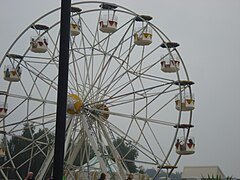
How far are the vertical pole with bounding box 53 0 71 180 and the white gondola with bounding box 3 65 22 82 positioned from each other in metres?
18.8

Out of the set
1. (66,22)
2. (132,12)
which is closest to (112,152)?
(132,12)

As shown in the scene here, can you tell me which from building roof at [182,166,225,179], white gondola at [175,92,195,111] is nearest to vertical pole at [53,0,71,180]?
white gondola at [175,92,195,111]

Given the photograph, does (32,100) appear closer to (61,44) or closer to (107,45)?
(107,45)

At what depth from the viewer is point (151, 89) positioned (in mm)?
23609

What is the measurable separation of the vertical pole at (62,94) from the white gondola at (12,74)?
1876 cm

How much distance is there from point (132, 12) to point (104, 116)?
516cm

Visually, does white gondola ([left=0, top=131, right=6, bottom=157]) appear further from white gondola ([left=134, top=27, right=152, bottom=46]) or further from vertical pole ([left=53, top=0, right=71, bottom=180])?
vertical pole ([left=53, top=0, right=71, bottom=180])

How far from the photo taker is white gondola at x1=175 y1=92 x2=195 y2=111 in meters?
23.0

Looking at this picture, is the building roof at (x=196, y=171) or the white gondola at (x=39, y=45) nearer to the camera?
the white gondola at (x=39, y=45)

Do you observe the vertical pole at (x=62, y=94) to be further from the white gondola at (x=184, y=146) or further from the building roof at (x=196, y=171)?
the building roof at (x=196, y=171)

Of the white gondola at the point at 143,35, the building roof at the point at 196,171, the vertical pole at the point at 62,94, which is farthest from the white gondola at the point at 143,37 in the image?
the building roof at the point at 196,171

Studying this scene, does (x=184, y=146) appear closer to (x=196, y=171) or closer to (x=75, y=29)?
(x=75, y=29)

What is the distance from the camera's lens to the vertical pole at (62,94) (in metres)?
6.43

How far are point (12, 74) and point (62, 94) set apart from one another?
19160 mm
